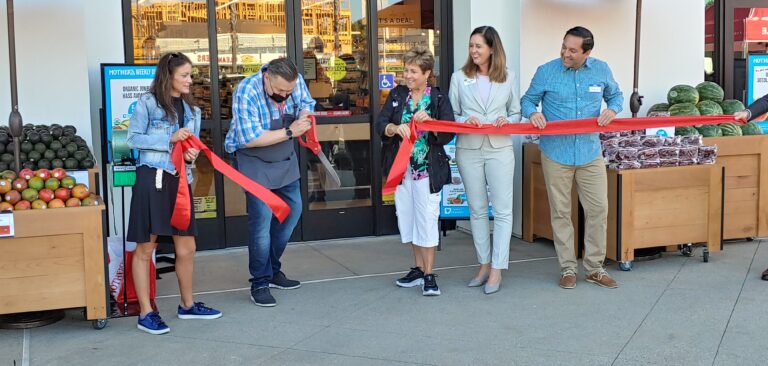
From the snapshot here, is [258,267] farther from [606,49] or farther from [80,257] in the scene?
[606,49]

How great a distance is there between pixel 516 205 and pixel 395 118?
2433mm

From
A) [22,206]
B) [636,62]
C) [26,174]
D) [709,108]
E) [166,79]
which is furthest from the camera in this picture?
[709,108]

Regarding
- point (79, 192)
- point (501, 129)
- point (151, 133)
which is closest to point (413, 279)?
point (501, 129)

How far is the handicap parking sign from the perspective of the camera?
26.0 ft

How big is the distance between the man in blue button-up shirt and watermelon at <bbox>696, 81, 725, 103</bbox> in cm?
241

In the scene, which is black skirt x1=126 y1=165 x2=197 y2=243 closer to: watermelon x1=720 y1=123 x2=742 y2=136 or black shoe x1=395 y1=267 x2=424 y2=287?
black shoe x1=395 y1=267 x2=424 y2=287

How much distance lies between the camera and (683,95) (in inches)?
309

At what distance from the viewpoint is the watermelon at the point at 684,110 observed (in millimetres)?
7609

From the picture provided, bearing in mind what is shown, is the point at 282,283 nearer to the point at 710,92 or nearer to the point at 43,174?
the point at 43,174

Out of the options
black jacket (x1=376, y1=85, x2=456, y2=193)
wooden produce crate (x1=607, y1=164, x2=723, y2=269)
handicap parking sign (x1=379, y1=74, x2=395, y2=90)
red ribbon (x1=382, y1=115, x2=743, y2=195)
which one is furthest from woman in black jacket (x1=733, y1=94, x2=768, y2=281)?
handicap parking sign (x1=379, y1=74, x2=395, y2=90)

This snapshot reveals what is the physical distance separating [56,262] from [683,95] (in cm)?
568

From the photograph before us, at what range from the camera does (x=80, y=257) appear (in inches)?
198

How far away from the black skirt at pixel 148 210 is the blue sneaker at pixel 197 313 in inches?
23.5

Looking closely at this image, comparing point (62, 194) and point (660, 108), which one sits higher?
point (660, 108)
